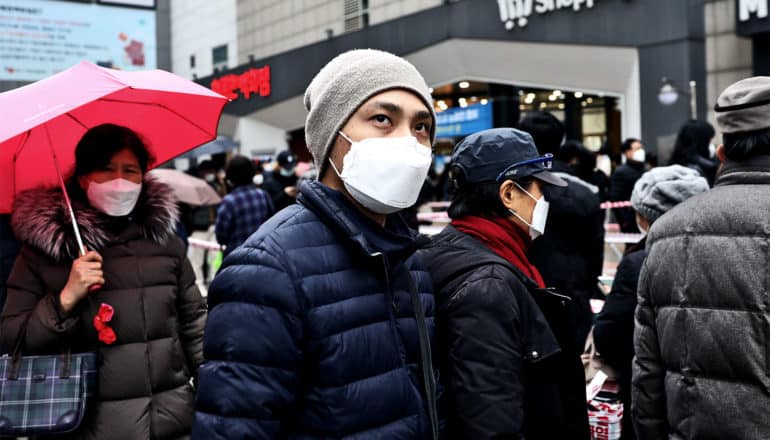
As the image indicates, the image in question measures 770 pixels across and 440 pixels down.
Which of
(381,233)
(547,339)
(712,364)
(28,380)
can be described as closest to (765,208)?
(712,364)

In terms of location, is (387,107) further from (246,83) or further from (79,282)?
Result: (246,83)

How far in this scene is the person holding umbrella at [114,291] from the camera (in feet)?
10.3

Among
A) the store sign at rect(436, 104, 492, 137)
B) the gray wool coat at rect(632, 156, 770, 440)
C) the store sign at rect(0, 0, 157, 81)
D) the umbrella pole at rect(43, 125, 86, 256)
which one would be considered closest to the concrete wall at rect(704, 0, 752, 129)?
the store sign at rect(436, 104, 492, 137)

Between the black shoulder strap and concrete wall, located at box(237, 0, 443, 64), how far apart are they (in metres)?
21.2

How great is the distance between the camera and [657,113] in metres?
16.0

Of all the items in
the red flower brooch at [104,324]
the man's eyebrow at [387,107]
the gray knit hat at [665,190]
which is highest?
the man's eyebrow at [387,107]

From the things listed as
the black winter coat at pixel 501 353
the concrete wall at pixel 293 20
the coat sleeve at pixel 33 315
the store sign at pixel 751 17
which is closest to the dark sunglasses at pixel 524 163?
the black winter coat at pixel 501 353

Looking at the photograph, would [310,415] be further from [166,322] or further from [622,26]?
[622,26]

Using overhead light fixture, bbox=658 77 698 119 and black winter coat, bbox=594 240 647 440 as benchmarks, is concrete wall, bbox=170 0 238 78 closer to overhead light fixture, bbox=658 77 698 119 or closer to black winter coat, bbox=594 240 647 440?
overhead light fixture, bbox=658 77 698 119

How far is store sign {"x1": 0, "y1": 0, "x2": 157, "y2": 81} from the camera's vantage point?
1384 centimetres

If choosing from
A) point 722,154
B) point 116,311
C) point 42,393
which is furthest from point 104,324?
point 722,154

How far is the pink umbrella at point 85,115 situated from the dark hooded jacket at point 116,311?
0.78 ft

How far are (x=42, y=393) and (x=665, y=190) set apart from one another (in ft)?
9.39

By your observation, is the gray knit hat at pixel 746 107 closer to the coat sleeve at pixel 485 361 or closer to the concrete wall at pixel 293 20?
the coat sleeve at pixel 485 361
